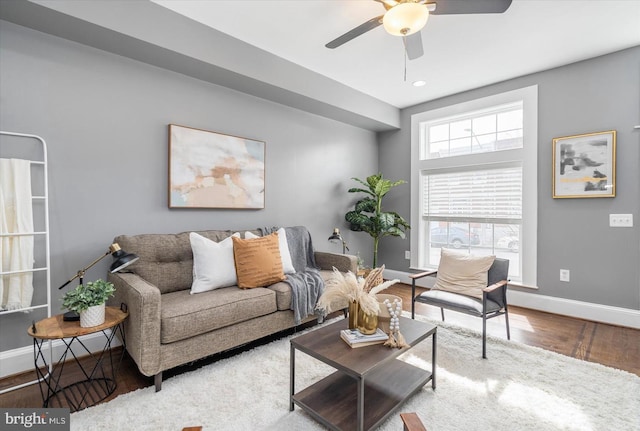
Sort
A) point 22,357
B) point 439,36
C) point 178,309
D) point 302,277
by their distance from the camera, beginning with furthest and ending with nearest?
point 302,277
point 439,36
point 22,357
point 178,309

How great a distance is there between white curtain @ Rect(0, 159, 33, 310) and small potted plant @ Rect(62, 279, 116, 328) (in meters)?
0.54

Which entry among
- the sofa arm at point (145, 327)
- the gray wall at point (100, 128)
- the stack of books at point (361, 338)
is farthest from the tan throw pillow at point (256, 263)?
the stack of books at point (361, 338)

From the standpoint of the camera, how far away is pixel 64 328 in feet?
6.05

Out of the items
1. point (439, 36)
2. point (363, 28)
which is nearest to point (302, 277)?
point (363, 28)

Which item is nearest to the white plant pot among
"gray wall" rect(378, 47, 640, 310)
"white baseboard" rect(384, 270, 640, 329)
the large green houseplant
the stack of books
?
the stack of books

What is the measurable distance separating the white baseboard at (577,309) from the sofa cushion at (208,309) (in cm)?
304

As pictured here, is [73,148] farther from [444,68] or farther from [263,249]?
[444,68]

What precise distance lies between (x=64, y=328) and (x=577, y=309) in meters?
4.57

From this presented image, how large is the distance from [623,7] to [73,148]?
4474mm

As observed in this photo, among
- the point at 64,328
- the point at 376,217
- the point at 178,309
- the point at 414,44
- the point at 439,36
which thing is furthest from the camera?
the point at 376,217

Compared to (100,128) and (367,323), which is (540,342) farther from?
(100,128)

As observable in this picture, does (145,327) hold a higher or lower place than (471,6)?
lower

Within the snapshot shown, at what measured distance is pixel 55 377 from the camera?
215cm

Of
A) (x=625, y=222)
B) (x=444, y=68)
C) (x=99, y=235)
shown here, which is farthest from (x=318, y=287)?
(x=625, y=222)
